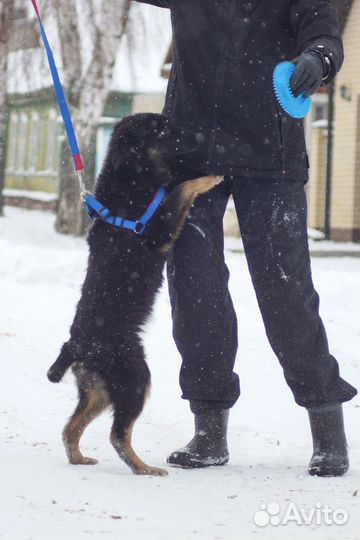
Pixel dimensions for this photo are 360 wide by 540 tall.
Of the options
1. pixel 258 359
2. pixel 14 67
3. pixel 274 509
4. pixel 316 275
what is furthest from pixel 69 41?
pixel 274 509

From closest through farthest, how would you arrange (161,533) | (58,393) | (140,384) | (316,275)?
(161,533)
(140,384)
(58,393)
(316,275)

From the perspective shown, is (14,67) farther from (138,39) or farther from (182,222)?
(182,222)

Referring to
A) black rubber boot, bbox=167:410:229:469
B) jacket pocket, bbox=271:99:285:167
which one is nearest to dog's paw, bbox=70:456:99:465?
black rubber boot, bbox=167:410:229:469

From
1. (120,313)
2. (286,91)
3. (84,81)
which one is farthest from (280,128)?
(84,81)

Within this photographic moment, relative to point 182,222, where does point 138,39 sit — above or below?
above

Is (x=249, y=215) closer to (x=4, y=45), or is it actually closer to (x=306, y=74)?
(x=306, y=74)

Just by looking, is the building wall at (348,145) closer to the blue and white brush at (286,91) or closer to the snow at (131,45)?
the snow at (131,45)

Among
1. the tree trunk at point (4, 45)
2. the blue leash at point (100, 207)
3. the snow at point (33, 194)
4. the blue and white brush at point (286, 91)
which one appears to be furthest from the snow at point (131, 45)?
the blue and white brush at point (286, 91)

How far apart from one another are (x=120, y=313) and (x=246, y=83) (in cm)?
111

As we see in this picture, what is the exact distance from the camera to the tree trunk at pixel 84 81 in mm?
17688

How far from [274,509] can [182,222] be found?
4.49 ft

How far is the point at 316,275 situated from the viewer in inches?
445

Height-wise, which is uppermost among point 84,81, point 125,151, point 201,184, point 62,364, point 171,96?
point 84,81

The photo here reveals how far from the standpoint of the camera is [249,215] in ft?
13.4
